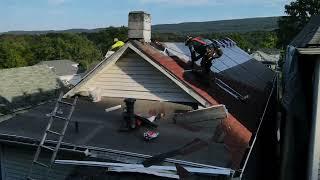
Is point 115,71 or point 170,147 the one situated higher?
point 115,71

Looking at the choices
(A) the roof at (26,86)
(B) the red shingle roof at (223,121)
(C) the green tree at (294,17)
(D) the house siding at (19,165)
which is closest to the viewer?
(B) the red shingle roof at (223,121)

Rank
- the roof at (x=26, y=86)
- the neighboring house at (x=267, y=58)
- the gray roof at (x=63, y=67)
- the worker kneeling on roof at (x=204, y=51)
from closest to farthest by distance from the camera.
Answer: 1. the worker kneeling on roof at (x=204, y=51)
2. the roof at (x=26, y=86)
3. the neighboring house at (x=267, y=58)
4. the gray roof at (x=63, y=67)

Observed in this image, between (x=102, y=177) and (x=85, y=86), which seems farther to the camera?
(x=85, y=86)

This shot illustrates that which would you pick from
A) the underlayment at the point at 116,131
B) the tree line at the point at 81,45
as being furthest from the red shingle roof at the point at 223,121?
the tree line at the point at 81,45

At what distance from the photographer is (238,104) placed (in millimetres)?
11477

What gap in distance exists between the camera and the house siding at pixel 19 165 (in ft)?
30.6

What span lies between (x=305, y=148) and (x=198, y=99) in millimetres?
2742

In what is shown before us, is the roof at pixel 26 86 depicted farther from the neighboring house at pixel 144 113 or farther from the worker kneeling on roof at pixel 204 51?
the worker kneeling on roof at pixel 204 51

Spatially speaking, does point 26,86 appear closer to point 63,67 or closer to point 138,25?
point 138,25

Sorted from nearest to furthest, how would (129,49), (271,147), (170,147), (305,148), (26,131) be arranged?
(170,147) < (305,148) < (26,131) < (129,49) < (271,147)

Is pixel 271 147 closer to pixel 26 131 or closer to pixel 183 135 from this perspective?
pixel 183 135

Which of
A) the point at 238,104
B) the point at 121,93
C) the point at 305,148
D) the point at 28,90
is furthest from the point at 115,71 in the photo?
the point at 28,90

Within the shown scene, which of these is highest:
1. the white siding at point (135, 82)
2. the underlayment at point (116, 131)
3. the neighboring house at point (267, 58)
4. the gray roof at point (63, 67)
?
the white siding at point (135, 82)

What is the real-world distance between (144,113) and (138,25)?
2.93 metres
